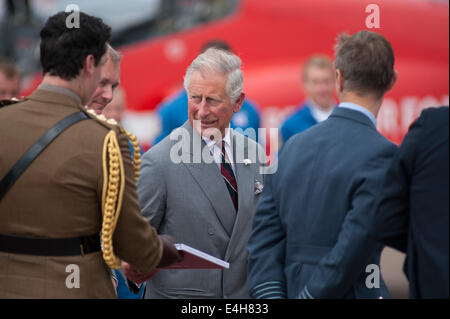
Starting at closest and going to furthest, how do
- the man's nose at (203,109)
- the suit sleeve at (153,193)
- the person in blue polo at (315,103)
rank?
1. the suit sleeve at (153,193)
2. the man's nose at (203,109)
3. the person in blue polo at (315,103)

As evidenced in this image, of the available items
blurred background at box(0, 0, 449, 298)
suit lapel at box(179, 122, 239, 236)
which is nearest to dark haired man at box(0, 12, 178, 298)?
suit lapel at box(179, 122, 239, 236)

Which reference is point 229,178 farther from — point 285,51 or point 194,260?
point 285,51

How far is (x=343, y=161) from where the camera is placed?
2.22 meters

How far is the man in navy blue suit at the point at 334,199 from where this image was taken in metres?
2.15

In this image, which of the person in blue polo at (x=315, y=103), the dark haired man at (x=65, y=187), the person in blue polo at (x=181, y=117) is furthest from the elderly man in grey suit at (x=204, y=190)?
the person in blue polo at (x=315, y=103)

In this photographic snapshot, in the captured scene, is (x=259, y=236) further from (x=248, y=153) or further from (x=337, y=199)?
(x=248, y=153)

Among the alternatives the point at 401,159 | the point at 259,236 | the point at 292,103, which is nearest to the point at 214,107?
the point at 259,236

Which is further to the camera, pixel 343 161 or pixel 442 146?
pixel 343 161

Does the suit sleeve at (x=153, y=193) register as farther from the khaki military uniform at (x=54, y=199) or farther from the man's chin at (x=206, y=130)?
the khaki military uniform at (x=54, y=199)

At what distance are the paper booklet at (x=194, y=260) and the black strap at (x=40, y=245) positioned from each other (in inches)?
14.4

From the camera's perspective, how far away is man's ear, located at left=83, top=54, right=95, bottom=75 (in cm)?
216

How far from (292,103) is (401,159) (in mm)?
4111

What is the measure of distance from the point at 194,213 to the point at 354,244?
0.72 m

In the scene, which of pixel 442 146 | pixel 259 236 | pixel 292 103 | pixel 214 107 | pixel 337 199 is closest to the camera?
pixel 442 146
